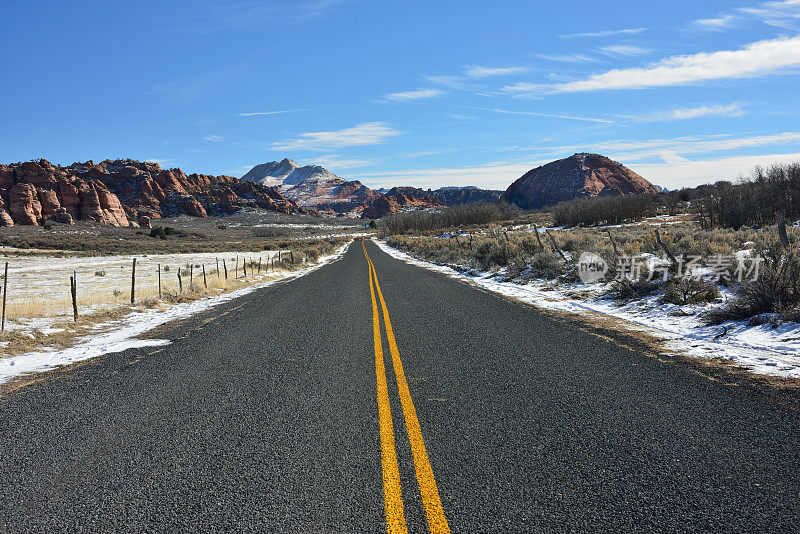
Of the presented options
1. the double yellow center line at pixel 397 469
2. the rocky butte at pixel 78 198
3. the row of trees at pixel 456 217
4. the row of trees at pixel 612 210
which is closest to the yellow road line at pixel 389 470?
the double yellow center line at pixel 397 469

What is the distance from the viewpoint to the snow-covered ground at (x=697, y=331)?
5.71m

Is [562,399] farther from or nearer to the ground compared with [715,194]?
nearer to the ground

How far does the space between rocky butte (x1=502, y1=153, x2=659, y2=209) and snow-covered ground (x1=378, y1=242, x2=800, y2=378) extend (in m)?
173

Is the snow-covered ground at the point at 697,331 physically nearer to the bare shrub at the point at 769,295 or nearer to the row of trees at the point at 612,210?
the bare shrub at the point at 769,295

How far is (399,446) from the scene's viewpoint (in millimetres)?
3641

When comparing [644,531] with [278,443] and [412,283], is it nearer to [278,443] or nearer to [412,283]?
[278,443]

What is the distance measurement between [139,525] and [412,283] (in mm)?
14385

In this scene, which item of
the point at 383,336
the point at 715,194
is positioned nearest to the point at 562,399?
the point at 383,336

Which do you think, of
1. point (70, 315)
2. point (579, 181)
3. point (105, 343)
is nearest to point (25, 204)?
point (70, 315)

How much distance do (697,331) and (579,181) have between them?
188 meters

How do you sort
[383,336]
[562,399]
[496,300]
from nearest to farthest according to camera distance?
[562,399] < [383,336] < [496,300]

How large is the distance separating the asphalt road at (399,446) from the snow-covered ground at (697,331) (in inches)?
41.0

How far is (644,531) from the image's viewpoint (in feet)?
8.33

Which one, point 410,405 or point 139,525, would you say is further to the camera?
point 410,405
